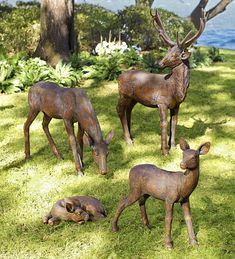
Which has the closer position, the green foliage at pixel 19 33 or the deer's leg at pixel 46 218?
the deer's leg at pixel 46 218

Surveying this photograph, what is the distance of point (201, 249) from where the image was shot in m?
5.41

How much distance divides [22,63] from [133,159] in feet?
22.0

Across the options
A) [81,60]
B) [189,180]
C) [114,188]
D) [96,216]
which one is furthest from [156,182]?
[81,60]

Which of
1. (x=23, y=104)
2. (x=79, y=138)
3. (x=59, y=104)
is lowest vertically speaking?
(x=23, y=104)

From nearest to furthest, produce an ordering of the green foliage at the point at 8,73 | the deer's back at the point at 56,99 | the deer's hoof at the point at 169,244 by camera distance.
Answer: the deer's hoof at the point at 169,244, the deer's back at the point at 56,99, the green foliage at the point at 8,73

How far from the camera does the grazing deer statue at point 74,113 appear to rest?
6.77 metres

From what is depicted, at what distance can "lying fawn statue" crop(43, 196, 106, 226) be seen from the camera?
595 centimetres

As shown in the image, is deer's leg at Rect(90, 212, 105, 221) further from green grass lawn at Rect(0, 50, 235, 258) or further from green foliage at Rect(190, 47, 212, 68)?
green foliage at Rect(190, 47, 212, 68)

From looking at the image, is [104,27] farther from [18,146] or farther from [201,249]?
[201,249]

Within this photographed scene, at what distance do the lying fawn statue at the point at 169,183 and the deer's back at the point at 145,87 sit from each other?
310 centimetres

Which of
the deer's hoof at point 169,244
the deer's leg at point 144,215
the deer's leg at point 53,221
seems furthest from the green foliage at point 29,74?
the deer's hoof at point 169,244

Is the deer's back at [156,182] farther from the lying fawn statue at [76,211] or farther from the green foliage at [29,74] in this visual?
the green foliage at [29,74]

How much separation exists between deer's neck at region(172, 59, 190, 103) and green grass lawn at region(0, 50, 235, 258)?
48.9 inches

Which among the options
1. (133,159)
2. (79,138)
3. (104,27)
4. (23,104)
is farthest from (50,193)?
(104,27)
